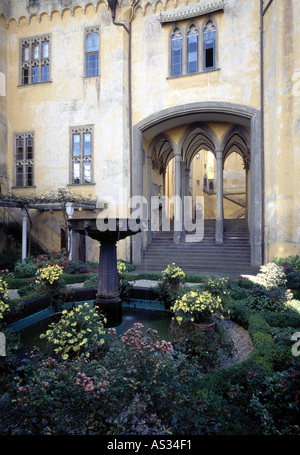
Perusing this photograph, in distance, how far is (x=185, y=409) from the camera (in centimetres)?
239

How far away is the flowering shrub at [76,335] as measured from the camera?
344cm

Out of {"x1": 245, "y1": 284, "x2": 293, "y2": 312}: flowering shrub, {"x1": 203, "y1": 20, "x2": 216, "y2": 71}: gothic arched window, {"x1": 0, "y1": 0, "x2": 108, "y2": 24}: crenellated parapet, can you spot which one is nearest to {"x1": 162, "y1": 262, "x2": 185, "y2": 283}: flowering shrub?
{"x1": 245, "y1": 284, "x2": 293, "y2": 312}: flowering shrub

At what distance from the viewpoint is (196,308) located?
159 inches

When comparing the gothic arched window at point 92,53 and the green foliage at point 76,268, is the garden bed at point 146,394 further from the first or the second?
the gothic arched window at point 92,53

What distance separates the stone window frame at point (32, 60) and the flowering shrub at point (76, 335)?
13.0 m

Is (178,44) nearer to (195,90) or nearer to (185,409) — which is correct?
(195,90)

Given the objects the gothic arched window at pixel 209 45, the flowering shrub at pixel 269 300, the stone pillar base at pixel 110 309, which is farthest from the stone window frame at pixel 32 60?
the flowering shrub at pixel 269 300

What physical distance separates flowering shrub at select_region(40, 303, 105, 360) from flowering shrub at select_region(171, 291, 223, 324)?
1.14 metres

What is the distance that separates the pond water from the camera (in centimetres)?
473

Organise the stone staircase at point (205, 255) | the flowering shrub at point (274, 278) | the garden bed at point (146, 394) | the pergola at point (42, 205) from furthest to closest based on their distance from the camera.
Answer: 1. the stone staircase at point (205, 255)
2. the pergola at point (42, 205)
3. the flowering shrub at point (274, 278)
4. the garden bed at point (146, 394)

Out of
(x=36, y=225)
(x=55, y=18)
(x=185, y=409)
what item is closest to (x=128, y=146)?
(x=36, y=225)

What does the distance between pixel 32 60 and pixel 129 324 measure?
44.2ft

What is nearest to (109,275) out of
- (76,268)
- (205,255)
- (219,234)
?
(76,268)
